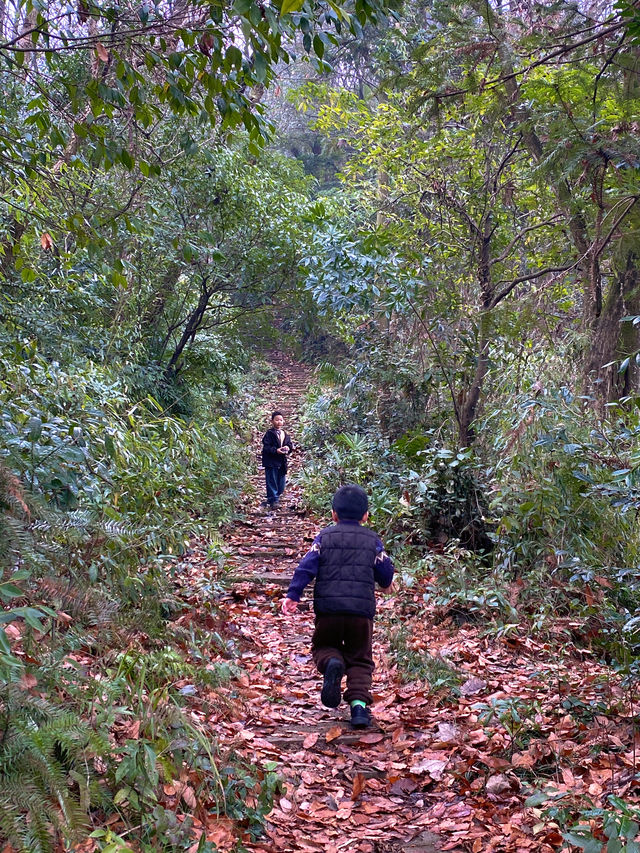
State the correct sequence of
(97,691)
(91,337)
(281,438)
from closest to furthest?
1. (97,691)
2. (91,337)
3. (281,438)

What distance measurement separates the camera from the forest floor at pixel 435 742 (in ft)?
12.4

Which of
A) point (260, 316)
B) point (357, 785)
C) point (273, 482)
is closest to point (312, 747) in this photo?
point (357, 785)

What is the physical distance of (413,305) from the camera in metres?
11.3

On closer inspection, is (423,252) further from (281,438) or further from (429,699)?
(429,699)

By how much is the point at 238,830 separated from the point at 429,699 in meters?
2.26

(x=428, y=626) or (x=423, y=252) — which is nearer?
(x=428, y=626)

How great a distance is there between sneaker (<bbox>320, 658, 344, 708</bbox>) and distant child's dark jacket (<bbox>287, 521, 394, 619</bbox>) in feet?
1.18

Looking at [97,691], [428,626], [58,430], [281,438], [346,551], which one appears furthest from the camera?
[281,438]

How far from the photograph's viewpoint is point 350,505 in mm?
5594

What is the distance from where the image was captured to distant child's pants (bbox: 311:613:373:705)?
211 inches

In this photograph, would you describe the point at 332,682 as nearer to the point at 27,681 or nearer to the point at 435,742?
the point at 435,742

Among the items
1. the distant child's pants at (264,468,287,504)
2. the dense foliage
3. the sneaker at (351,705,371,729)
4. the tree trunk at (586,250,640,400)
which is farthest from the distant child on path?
the sneaker at (351,705,371,729)

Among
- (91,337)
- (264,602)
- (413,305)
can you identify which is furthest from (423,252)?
(264,602)

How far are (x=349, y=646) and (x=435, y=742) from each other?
948 mm
